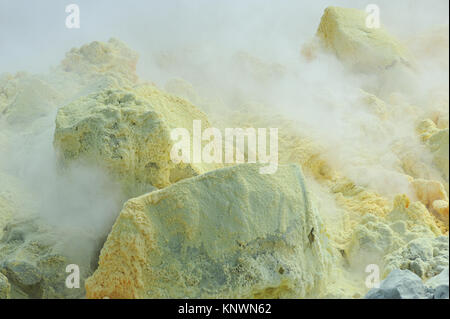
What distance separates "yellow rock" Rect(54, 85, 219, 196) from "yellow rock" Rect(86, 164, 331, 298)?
225 millimetres

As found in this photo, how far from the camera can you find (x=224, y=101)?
1979 millimetres

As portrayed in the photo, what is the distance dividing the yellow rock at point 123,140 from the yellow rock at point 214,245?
225 millimetres

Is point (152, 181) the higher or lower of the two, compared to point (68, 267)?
higher

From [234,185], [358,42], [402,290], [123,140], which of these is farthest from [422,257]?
[358,42]

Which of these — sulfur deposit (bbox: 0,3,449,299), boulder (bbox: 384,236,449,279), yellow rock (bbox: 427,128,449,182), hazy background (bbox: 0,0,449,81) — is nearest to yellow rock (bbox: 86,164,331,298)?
sulfur deposit (bbox: 0,3,449,299)

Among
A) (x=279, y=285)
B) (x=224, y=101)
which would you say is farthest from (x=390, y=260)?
(x=224, y=101)

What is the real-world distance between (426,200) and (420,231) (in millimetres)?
89

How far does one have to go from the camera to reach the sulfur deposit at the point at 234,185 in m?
0.96

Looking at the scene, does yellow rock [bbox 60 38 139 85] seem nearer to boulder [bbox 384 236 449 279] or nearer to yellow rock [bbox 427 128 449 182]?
yellow rock [bbox 427 128 449 182]

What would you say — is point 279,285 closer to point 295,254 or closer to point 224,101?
point 295,254

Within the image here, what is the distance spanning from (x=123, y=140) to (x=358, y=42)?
1105 mm

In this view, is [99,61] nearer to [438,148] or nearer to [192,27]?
[192,27]

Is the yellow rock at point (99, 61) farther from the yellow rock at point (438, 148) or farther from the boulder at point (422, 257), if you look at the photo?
the boulder at point (422, 257)

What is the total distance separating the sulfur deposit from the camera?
96 centimetres
